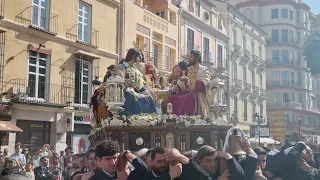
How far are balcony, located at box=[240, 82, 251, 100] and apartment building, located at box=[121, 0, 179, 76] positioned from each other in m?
14.6

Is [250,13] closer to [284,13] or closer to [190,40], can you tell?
[284,13]

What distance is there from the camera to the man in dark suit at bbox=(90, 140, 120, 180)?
171 inches

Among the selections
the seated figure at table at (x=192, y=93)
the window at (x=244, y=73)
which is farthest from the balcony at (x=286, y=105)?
the seated figure at table at (x=192, y=93)

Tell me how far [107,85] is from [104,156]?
4.37 m

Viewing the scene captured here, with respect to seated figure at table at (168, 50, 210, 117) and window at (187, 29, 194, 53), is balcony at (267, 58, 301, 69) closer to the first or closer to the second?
window at (187, 29, 194, 53)

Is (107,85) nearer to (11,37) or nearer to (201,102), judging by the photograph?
(201,102)

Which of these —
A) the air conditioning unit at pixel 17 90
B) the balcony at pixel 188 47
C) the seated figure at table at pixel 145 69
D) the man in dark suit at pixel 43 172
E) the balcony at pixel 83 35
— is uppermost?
the balcony at pixel 188 47

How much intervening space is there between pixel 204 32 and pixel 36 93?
18.6 m

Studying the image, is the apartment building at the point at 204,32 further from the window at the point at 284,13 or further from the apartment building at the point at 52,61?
the window at the point at 284,13

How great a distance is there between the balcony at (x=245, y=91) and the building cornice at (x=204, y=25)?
6.52m

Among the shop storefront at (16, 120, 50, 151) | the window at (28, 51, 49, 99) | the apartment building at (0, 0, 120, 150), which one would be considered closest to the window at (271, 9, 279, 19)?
the apartment building at (0, 0, 120, 150)

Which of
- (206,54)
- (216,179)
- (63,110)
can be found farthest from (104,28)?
(216,179)

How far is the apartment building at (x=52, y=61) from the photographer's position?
63.5 feet

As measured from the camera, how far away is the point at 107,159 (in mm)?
4391
